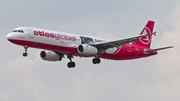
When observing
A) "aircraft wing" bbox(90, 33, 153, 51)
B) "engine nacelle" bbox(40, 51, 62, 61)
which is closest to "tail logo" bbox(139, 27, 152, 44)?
"aircraft wing" bbox(90, 33, 153, 51)

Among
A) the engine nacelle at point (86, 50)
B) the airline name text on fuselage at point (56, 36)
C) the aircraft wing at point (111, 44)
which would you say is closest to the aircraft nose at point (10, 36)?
the airline name text on fuselage at point (56, 36)

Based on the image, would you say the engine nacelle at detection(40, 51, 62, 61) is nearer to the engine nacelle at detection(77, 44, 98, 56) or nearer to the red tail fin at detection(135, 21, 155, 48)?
the engine nacelle at detection(77, 44, 98, 56)

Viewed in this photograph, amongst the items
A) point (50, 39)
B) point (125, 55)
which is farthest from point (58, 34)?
point (125, 55)

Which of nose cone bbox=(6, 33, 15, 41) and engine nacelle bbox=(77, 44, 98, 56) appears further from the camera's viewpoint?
engine nacelle bbox=(77, 44, 98, 56)

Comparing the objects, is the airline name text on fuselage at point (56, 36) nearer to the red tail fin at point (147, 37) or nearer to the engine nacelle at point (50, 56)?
the engine nacelle at point (50, 56)

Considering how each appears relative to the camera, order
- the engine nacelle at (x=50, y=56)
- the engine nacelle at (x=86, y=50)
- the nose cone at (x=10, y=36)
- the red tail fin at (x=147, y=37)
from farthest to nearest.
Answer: the red tail fin at (x=147, y=37), the engine nacelle at (x=50, y=56), the engine nacelle at (x=86, y=50), the nose cone at (x=10, y=36)

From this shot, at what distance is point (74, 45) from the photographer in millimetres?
102000

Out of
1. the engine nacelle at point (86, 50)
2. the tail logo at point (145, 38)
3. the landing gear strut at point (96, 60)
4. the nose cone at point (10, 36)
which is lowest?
the landing gear strut at point (96, 60)

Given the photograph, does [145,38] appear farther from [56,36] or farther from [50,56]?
[56,36]

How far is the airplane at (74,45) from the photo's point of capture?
324 ft

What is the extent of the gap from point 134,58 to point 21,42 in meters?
20.9

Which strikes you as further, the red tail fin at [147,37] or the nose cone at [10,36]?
the red tail fin at [147,37]

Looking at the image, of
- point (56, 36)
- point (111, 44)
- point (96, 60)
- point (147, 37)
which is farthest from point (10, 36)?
point (147, 37)

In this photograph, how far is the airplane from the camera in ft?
324
